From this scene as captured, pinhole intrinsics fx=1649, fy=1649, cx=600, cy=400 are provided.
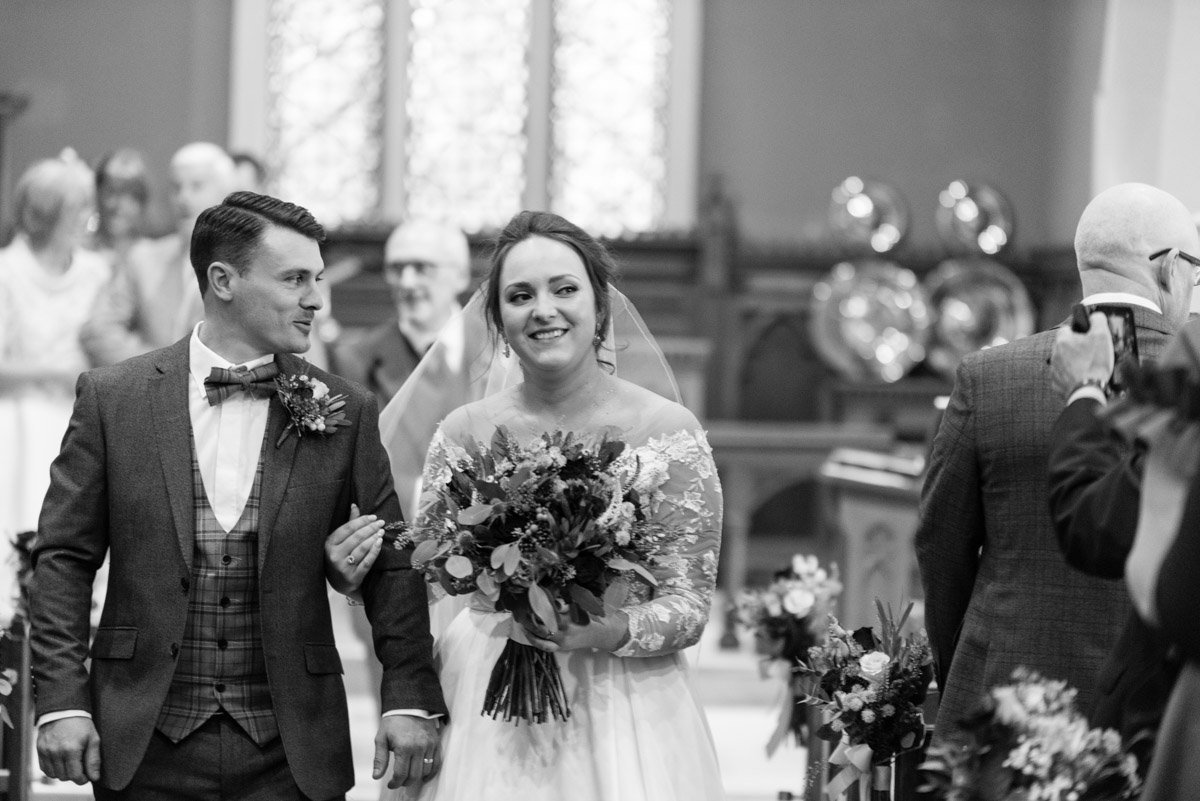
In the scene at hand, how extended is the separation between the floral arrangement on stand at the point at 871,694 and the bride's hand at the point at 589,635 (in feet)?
2.21

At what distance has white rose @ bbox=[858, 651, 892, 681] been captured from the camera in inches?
144

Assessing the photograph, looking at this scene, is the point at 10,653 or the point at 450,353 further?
the point at 450,353

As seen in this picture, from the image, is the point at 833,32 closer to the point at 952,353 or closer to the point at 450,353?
the point at 952,353

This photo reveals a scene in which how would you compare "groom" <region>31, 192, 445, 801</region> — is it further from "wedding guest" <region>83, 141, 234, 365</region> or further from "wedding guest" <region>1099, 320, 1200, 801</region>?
"wedding guest" <region>83, 141, 234, 365</region>

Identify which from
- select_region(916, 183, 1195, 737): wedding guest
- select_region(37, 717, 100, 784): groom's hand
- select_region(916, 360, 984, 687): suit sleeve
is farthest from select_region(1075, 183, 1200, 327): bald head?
select_region(37, 717, 100, 784): groom's hand

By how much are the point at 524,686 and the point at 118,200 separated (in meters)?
5.39

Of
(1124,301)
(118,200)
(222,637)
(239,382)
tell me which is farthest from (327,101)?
(1124,301)

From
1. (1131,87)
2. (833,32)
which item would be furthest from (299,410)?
(833,32)

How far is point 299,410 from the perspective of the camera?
325cm

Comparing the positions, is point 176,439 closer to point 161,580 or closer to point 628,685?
point 161,580

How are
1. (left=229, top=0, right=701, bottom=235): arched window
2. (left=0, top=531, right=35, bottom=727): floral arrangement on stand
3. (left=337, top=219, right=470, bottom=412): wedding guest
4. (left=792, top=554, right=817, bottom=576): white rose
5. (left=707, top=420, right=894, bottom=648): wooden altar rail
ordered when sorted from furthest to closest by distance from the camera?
(left=229, top=0, right=701, bottom=235): arched window < (left=707, top=420, right=894, bottom=648): wooden altar rail < (left=337, top=219, right=470, bottom=412): wedding guest < (left=792, top=554, right=817, bottom=576): white rose < (left=0, top=531, right=35, bottom=727): floral arrangement on stand

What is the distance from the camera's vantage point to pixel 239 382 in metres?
3.26

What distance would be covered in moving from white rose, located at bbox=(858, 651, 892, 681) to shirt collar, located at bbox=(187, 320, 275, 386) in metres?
1.46

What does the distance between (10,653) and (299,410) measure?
1552 millimetres
